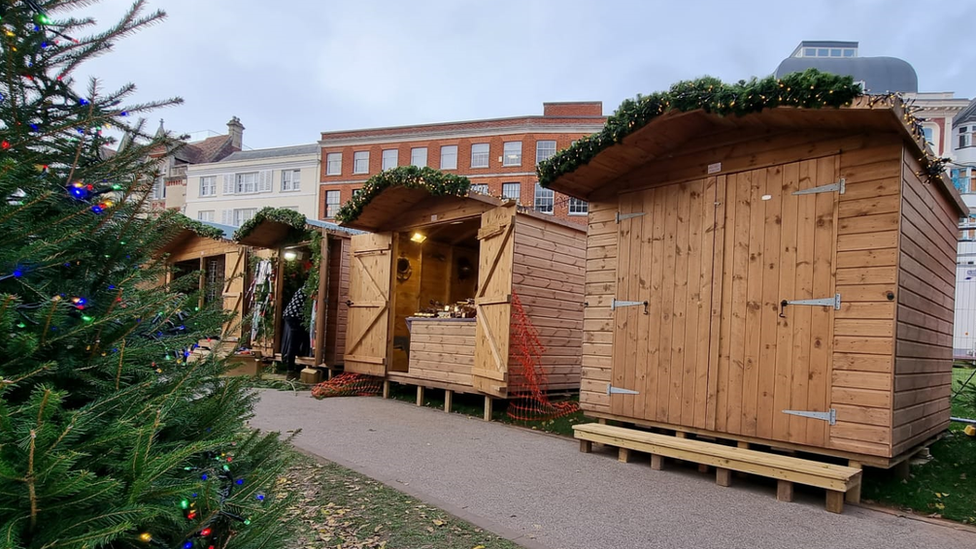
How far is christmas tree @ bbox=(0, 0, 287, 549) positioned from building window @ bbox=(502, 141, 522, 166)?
2981 centimetres

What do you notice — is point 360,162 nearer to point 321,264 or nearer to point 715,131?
point 321,264

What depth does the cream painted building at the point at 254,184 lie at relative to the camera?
35562 millimetres

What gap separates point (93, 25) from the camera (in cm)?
180

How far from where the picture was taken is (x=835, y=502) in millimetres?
4289

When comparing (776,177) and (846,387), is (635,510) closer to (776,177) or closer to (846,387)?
(846,387)

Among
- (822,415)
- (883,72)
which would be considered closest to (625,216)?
(822,415)

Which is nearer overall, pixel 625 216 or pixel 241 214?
pixel 625 216

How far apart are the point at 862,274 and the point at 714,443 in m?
1.99

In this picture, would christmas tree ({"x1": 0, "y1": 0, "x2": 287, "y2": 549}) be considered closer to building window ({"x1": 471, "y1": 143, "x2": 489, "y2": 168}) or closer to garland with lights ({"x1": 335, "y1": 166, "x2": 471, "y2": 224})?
garland with lights ({"x1": 335, "y1": 166, "x2": 471, "y2": 224})

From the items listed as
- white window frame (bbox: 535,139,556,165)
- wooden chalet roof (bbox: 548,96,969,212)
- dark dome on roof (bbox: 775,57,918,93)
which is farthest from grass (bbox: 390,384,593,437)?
dark dome on roof (bbox: 775,57,918,93)

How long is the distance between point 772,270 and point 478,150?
27862 millimetres

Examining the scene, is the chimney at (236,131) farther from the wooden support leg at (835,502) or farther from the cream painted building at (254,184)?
the wooden support leg at (835,502)

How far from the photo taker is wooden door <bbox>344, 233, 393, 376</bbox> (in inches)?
390

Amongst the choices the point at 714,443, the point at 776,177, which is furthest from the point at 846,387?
the point at 776,177
